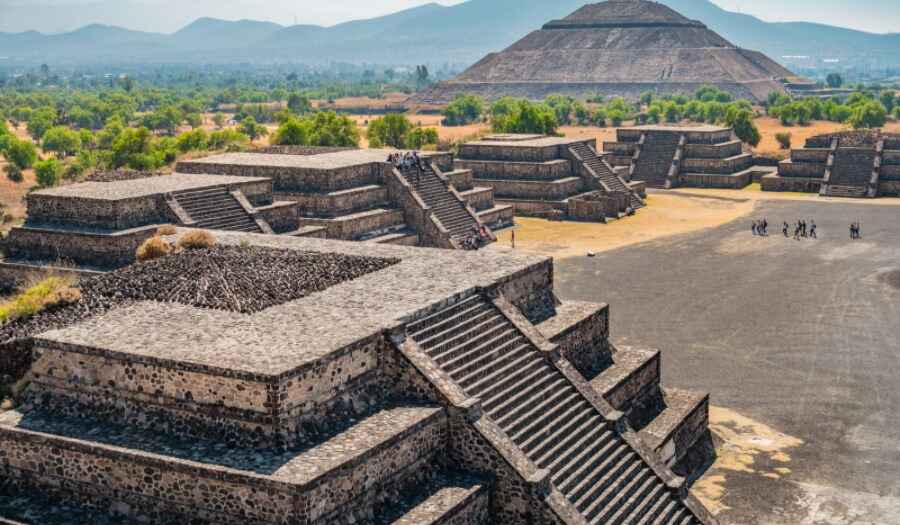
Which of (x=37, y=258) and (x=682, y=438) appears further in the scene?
(x=37, y=258)

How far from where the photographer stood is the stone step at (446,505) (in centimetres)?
1622

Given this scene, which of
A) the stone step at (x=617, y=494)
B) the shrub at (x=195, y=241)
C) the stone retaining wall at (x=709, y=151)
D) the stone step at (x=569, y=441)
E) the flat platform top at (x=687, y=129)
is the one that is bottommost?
the stone retaining wall at (x=709, y=151)

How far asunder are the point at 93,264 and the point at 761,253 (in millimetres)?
→ 30273

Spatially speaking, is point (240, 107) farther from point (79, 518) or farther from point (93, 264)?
point (79, 518)

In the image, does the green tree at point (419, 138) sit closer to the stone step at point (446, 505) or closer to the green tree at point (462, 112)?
the stone step at point (446, 505)

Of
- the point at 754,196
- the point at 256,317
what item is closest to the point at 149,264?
the point at 256,317

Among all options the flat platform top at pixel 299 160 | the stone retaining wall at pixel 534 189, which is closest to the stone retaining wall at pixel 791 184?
the stone retaining wall at pixel 534 189

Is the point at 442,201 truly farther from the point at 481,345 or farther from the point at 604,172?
the point at 481,345

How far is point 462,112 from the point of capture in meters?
137

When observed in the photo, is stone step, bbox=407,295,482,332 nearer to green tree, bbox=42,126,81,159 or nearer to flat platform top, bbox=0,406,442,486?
flat platform top, bbox=0,406,442,486

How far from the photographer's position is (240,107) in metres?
165

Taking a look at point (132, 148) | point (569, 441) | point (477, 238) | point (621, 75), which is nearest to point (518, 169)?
point (477, 238)

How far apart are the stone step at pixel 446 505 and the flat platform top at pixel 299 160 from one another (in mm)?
26352

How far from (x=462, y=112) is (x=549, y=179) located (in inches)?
3100
